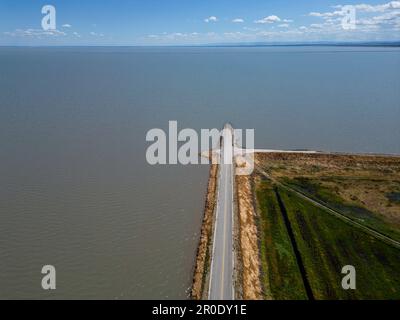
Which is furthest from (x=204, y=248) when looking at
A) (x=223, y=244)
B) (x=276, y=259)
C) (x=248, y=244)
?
(x=276, y=259)

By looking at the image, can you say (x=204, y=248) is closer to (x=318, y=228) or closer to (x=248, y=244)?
(x=248, y=244)

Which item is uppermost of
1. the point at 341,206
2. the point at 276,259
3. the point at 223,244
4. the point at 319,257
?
the point at 341,206

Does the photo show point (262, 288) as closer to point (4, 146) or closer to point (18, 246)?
point (18, 246)

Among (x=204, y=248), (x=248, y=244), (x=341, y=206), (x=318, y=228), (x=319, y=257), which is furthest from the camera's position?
(x=341, y=206)

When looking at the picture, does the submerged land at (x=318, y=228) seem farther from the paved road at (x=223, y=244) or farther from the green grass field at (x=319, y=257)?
the paved road at (x=223, y=244)

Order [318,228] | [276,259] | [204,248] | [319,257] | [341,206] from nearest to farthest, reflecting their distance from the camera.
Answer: [204,248], [276,259], [319,257], [318,228], [341,206]
